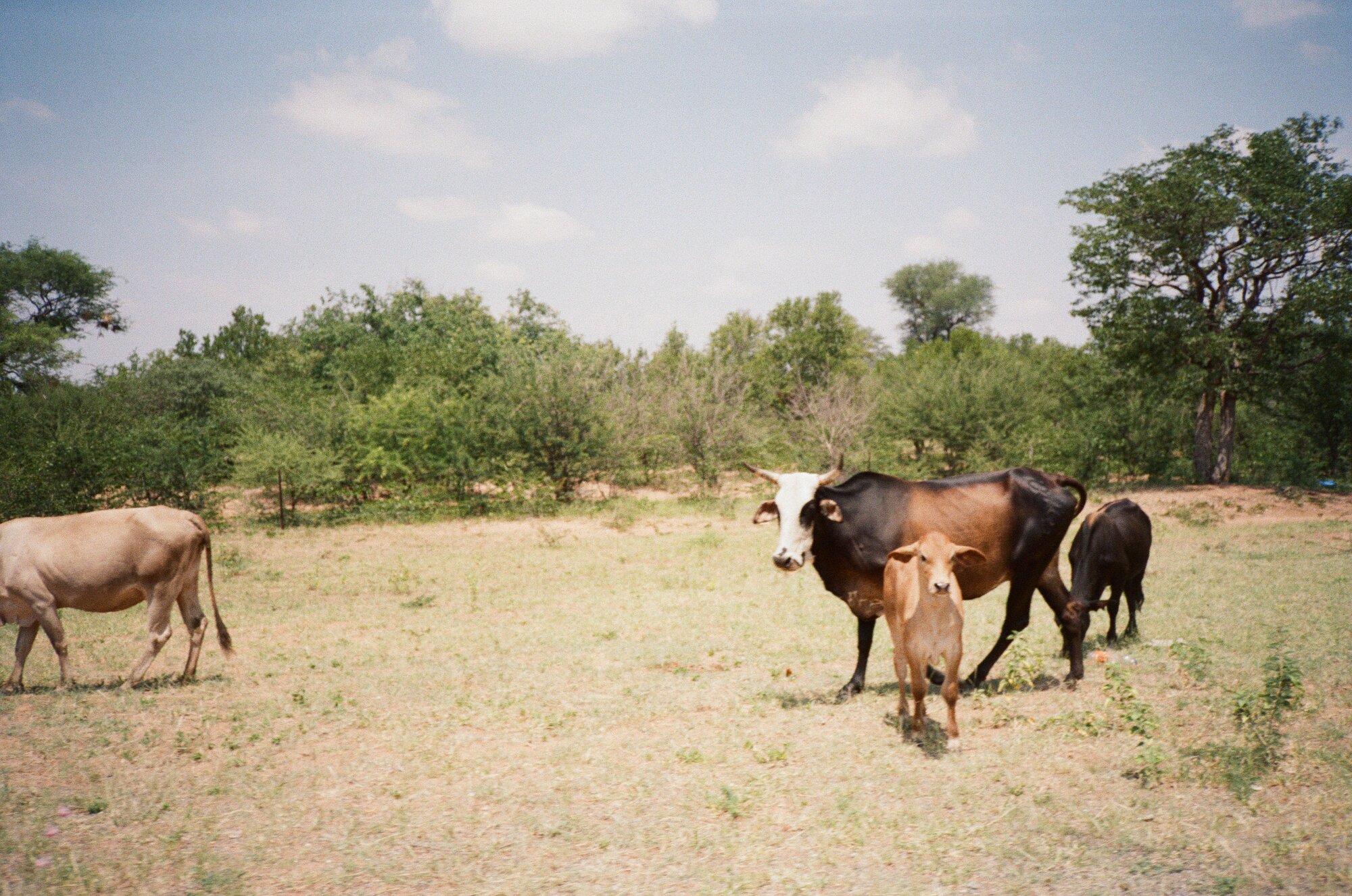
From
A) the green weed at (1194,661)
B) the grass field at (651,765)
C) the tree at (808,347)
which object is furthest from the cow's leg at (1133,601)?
the tree at (808,347)

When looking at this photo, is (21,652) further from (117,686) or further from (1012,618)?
(1012,618)

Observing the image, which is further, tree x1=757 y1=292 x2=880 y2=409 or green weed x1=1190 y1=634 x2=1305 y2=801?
tree x1=757 y1=292 x2=880 y2=409

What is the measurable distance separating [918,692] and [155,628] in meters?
6.49

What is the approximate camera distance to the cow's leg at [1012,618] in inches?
264

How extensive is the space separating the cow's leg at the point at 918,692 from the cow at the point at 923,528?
1.01m

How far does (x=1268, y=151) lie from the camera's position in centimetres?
2114

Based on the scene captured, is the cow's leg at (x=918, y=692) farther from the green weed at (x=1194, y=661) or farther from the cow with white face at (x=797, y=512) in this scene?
the green weed at (x=1194, y=661)

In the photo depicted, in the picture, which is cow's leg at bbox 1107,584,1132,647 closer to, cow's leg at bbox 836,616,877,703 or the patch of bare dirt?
cow's leg at bbox 836,616,877,703

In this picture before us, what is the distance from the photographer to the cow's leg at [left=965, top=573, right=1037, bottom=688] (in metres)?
6.71

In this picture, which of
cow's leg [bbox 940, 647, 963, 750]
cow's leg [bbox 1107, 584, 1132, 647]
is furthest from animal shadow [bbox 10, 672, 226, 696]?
cow's leg [bbox 1107, 584, 1132, 647]

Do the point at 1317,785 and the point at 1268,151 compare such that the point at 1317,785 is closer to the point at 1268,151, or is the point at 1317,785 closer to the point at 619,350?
the point at 1268,151

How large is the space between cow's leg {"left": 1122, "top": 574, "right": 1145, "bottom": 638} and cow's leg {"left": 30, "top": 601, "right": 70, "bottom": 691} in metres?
9.97

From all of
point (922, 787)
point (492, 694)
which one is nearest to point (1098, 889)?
point (922, 787)

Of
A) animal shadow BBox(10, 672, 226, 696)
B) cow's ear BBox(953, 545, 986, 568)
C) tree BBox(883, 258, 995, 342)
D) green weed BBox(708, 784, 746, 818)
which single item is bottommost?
animal shadow BBox(10, 672, 226, 696)
